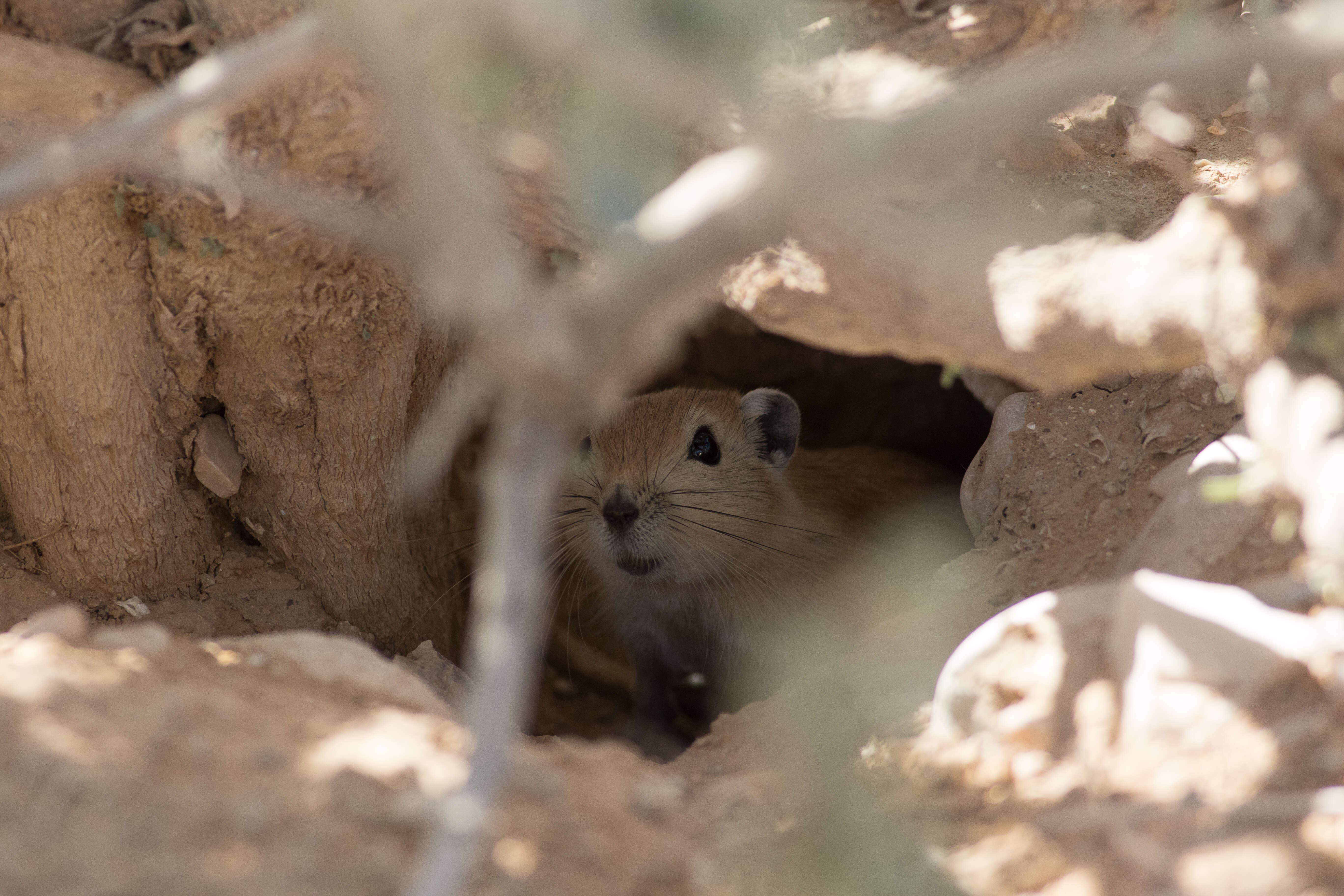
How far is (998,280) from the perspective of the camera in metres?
2.55

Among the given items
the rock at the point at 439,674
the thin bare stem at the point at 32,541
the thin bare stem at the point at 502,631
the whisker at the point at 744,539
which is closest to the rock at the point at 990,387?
the whisker at the point at 744,539

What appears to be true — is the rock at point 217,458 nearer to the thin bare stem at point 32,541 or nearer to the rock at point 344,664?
the thin bare stem at point 32,541

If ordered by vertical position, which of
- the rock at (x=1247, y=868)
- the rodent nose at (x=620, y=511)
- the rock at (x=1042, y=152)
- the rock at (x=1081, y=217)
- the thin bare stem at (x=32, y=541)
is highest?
the rock at (x=1042, y=152)

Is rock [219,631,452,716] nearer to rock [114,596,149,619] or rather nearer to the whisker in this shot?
rock [114,596,149,619]

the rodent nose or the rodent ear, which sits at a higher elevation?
the rodent ear

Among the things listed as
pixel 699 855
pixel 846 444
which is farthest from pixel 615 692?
pixel 699 855

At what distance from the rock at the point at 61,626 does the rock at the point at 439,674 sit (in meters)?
1.29

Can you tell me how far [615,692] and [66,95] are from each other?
438 centimetres

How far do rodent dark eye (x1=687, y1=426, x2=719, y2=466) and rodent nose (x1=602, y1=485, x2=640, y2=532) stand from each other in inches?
22.4

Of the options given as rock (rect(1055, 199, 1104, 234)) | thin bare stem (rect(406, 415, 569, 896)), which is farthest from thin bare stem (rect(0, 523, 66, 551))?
rock (rect(1055, 199, 1104, 234))

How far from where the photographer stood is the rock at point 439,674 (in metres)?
3.74

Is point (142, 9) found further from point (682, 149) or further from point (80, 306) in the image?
point (682, 149)

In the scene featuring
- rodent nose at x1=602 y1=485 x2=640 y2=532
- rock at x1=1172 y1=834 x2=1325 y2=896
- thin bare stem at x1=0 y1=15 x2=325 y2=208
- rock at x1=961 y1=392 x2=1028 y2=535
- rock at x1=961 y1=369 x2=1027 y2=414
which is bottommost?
rock at x1=1172 y1=834 x2=1325 y2=896

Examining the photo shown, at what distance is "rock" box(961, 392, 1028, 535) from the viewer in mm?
3865
